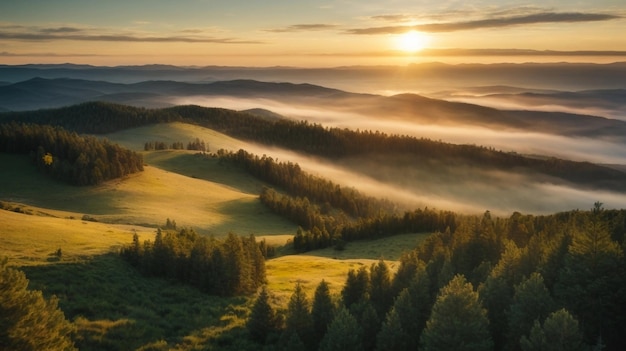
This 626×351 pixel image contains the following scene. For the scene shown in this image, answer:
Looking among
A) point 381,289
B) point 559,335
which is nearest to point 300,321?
point 381,289

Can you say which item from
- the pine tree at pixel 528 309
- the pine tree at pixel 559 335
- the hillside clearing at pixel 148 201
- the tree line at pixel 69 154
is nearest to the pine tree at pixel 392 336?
the pine tree at pixel 528 309

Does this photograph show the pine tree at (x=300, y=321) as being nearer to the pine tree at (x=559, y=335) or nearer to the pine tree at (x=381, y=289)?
the pine tree at (x=381, y=289)

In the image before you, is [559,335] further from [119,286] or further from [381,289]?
[119,286]

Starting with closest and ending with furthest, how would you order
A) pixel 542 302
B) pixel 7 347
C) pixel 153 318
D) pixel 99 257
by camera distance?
pixel 7 347, pixel 542 302, pixel 153 318, pixel 99 257

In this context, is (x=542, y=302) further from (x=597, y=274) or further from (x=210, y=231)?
(x=210, y=231)

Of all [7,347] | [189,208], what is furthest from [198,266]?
[189,208]

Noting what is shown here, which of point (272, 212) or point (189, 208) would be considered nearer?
point (189, 208)

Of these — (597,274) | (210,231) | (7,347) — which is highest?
(597,274)
